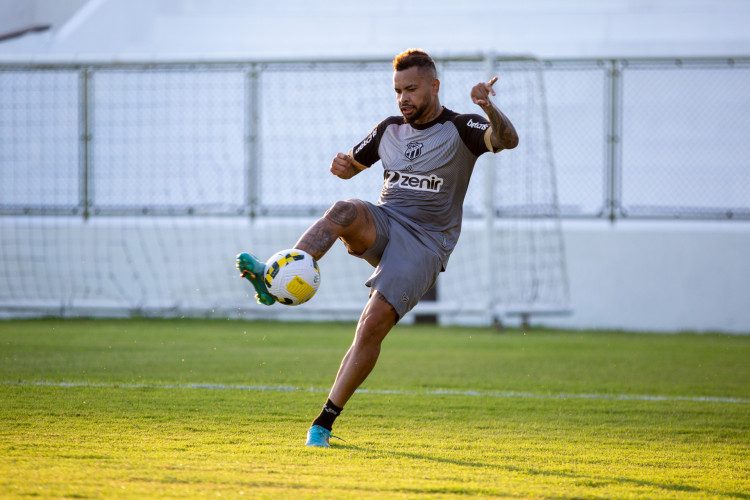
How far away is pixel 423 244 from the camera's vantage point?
464 cm

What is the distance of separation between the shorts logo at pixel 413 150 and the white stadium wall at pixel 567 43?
7.15m

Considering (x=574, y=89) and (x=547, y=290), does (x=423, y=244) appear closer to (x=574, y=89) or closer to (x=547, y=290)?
(x=547, y=290)

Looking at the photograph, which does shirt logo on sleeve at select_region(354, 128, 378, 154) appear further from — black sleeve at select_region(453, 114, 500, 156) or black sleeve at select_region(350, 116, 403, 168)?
black sleeve at select_region(453, 114, 500, 156)

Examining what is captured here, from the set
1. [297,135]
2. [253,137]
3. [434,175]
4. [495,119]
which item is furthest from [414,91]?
[297,135]

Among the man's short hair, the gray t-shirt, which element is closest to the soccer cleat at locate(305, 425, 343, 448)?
the gray t-shirt

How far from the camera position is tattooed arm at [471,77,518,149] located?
4.24 meters

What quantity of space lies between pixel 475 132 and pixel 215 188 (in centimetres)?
991

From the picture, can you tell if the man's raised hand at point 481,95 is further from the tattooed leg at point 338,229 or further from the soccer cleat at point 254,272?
the soccer cleat at point 254,272

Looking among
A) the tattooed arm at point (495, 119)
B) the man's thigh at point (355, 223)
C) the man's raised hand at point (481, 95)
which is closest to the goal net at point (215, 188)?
the man's thigh at point (355, 223)

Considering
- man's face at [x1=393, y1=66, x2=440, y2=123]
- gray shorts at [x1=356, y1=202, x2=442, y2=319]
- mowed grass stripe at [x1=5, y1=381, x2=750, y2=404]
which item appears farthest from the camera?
mowed grass stripe at [x1=5, y1=381, x2=750, y2=404]

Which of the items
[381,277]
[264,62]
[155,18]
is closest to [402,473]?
[381,277]

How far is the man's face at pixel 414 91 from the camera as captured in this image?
15.3 feet

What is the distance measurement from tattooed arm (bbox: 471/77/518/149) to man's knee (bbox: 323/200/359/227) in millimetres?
764

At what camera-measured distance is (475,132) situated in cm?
461
